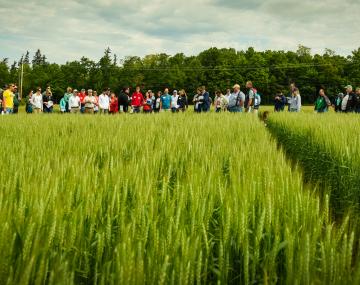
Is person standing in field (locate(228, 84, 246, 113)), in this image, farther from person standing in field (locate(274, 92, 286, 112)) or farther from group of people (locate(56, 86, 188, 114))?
person standing in field (locate(274, 92, 286, 112))

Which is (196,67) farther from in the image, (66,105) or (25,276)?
(25,276)

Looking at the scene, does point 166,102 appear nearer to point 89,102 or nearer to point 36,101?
point 89,102

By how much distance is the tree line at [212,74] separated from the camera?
3506 inches

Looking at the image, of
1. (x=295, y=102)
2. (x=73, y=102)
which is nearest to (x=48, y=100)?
(x=73, y=102)

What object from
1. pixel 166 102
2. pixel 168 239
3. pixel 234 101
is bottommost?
pixel 168 239

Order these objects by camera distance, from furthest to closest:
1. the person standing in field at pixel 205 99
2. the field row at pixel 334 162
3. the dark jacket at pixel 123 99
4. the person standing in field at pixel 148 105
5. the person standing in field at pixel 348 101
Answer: the person standing in field at pixel 148 105 → the dark jacket at pixel 123 99 → the person standing in field at pixel 205 99 → the person standing in field at pixel 348 101 → the field row at pixel 334 162

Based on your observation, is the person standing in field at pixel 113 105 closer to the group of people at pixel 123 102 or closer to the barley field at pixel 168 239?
the group of people at pixel 123 102

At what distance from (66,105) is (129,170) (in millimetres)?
20195

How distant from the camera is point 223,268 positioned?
4.82 ft

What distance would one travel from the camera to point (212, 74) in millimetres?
98250

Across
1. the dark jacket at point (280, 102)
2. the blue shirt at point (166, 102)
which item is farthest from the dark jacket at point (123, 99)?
the dark jacket at point (280, 102)

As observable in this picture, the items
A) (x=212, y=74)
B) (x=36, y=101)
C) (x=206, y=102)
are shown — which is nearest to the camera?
(x=36, y=101)

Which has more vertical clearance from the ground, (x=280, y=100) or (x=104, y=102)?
(x=280, y=100)

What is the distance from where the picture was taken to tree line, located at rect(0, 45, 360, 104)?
8906 centimetres
